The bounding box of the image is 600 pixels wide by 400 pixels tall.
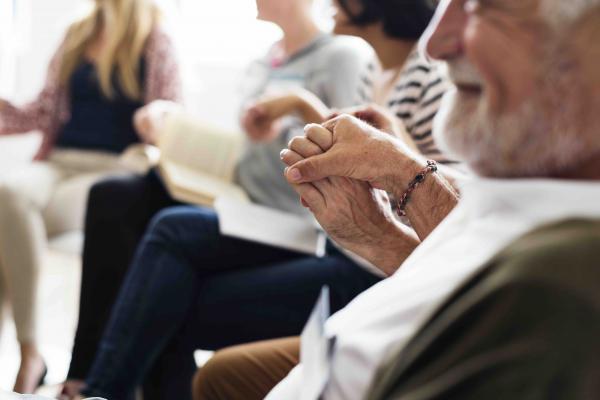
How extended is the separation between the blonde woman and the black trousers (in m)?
0.32

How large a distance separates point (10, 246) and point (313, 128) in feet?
4.85

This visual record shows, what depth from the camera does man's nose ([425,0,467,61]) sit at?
707mm

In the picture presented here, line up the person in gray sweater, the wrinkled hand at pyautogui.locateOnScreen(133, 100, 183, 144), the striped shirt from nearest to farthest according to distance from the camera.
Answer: the striped shirt → the person in gray sweater → the wrinkled hand at pyautogui.locateOnScreen(133, 100, 183, 144)

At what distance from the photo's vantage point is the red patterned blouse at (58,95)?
2506 mm

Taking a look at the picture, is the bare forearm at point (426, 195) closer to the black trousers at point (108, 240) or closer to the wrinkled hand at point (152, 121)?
the black trousers at point (108, 240)

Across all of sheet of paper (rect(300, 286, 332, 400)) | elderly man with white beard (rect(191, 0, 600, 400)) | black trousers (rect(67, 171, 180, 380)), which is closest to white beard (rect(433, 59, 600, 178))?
elderly man with white beard (rect(191, 0, 600, 400))

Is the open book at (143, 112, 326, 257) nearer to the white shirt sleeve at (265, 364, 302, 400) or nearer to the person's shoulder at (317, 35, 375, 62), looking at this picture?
the person's shoulder at (317, 35, 375, 62)

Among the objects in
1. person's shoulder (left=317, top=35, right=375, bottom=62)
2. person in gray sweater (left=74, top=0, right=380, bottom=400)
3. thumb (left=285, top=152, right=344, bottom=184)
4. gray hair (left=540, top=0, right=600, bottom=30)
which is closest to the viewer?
gray hair (left=540, top=0, right=600, bottom=30)

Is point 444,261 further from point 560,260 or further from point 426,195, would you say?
point 426,195

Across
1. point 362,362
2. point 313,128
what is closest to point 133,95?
point 313,128

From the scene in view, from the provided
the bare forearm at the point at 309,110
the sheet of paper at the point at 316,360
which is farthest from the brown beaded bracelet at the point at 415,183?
the bare forearm at the point at 309,110

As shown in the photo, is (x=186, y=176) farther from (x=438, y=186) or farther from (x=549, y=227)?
(x=549, y=227)

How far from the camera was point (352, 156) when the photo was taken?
940mm

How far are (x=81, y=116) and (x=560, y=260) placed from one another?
222 cm
